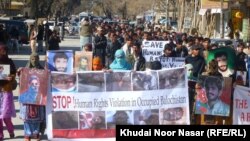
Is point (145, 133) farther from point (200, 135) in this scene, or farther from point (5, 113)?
point (5, 113)

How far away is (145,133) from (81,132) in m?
4.75

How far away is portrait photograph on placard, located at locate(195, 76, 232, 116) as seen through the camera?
10.9m

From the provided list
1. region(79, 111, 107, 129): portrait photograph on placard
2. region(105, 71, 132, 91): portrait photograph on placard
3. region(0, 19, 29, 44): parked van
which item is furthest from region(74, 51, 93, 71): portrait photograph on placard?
region(0, 19, 29, 44): parked van

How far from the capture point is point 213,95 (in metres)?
11.0

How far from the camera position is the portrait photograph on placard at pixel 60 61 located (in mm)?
12898

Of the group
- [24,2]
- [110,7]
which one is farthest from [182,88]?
[110,7]

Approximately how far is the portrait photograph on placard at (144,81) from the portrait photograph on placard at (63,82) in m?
0.94

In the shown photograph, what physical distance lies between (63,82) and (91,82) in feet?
1.41

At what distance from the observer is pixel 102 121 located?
34.9 ft

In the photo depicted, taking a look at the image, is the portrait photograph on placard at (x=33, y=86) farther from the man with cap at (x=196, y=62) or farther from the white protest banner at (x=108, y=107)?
the man with cap at (x=196, y=62)

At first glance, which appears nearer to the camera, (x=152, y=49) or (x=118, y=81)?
(x=118, y=81)

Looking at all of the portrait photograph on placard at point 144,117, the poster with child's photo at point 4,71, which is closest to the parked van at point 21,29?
the poster with child's photo at point 4,71
